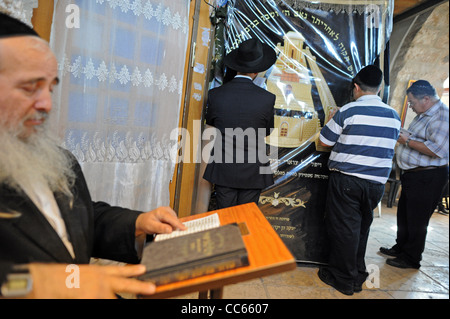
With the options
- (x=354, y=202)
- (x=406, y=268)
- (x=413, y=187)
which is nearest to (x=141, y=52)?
(x=354, y=202)

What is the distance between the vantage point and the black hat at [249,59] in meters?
2.40

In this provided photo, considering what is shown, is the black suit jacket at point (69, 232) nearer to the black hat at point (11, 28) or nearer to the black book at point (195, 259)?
the black book at point (195, 259)

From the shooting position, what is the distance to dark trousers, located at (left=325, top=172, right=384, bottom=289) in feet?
8.35

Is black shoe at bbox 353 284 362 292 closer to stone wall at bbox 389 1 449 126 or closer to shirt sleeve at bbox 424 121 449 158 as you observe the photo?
shirt sleeve at bbox 424 121 449 158

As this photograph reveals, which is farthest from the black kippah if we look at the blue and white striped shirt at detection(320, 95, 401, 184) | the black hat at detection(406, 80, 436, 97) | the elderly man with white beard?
the elderly man with white beard

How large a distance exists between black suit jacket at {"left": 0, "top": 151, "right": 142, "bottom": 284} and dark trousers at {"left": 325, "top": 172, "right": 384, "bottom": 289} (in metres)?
2.05

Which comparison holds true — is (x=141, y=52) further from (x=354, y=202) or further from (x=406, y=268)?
(x=406, y=268)

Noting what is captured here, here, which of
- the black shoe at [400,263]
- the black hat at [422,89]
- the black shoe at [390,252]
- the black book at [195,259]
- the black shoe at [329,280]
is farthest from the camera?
the black shoe at [390,252]

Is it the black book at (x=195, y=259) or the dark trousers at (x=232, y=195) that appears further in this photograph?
the dark trousers at (x=232, y=195)

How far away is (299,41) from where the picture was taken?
9.21ft

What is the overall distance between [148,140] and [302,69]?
1.75m

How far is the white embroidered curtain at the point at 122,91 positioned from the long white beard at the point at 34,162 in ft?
2.09

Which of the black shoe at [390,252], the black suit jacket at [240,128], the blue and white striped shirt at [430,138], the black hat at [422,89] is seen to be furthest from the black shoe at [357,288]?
the black hat at [422,89]

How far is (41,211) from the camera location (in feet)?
3.16
